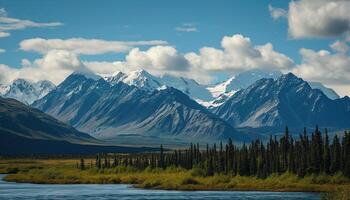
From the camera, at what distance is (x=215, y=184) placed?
7328 inches

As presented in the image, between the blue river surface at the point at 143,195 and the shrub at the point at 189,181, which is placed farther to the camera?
the shrub at the point at 189,181

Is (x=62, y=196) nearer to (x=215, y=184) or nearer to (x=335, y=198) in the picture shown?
(x=215, y=184)

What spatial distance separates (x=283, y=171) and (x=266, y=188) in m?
21.5

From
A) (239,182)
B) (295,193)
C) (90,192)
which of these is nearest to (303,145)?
(239,182)

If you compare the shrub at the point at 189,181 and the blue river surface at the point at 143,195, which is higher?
the shrub at the point at 189,181

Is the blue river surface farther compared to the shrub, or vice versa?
the shrub

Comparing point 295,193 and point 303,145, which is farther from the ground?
point 303,145

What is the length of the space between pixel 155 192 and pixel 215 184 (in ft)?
81.8

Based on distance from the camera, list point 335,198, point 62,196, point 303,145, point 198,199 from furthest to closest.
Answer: point 303,145 < point 62,196 < point 198,199 < point 335,198

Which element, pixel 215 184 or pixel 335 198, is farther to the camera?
pixel 215 184

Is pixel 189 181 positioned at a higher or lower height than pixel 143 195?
higher

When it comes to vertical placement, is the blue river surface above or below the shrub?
below

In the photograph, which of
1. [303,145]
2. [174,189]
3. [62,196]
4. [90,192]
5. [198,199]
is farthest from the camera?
[303,145]

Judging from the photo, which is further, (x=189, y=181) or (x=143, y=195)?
(x=189, y=181)
